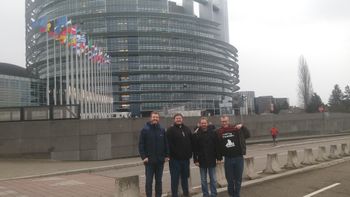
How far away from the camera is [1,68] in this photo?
89625 mm

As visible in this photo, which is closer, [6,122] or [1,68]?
[6,122]

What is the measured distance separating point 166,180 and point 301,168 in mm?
4891

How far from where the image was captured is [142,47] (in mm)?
135250

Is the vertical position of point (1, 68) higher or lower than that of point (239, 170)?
higher

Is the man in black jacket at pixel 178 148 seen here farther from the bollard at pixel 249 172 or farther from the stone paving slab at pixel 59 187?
the bollard at pixel 249 172

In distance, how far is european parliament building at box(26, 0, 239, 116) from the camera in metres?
132

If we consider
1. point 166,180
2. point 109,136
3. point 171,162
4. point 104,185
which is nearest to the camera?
point 171,162

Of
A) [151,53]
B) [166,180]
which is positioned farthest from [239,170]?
[151,53]

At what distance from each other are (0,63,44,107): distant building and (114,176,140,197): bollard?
77.9 metres

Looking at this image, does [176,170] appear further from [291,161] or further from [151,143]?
[291,161]

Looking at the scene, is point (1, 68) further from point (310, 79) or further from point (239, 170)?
point (239, 170)

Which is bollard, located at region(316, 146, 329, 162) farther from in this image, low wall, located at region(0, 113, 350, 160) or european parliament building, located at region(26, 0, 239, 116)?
european parliament building, located at region(26, 0, 239, 116)

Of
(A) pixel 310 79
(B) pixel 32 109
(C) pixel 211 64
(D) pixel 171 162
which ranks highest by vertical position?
(C) pixel 211 64

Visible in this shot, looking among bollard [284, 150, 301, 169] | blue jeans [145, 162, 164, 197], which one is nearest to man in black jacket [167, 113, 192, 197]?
blue jeans [145, 162, 164, 197]
